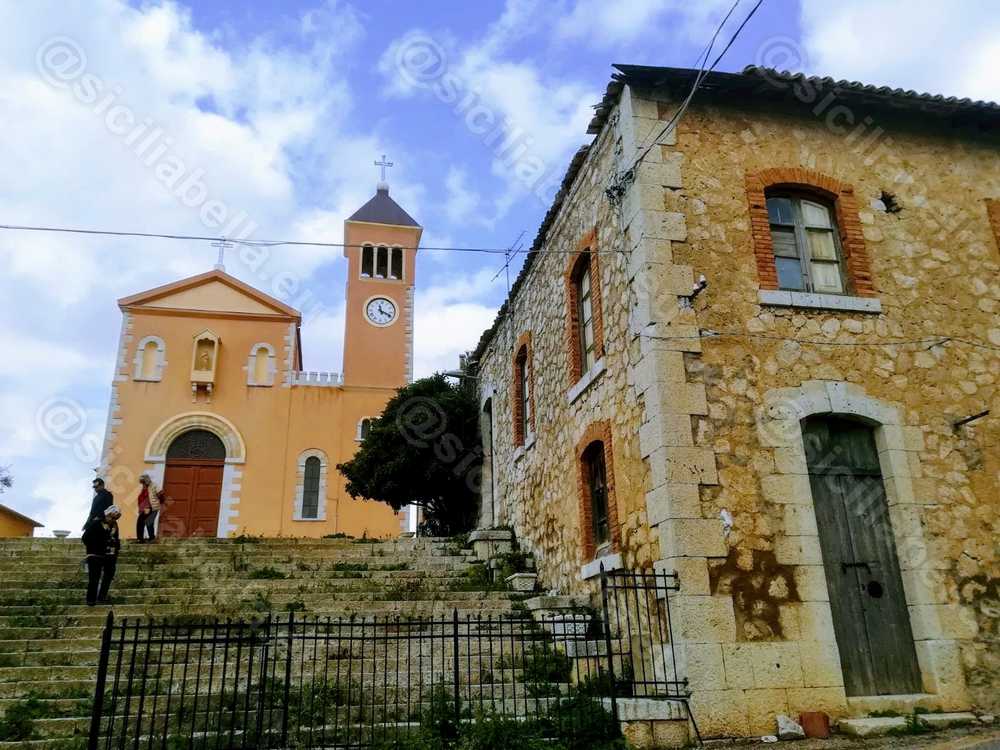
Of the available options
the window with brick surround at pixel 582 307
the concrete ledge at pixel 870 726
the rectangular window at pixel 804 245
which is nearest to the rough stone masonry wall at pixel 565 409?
the window with brick surround at pixel 582 307

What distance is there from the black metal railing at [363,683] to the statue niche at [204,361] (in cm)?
1605

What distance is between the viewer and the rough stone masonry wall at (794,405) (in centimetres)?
682

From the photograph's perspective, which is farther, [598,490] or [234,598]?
[234,598]

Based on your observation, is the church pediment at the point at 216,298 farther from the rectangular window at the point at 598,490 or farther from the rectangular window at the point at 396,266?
the rectangular window at the point at 598,490

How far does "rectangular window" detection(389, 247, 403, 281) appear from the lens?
29562 millimetres

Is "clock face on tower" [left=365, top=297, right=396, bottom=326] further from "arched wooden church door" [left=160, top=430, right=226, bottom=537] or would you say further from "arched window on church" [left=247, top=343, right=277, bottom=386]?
"arched wooden church door" [left=160, top=430, right=226, bottom=537]

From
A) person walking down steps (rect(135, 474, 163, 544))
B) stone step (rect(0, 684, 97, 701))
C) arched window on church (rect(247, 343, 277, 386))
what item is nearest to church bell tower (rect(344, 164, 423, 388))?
arched window on church (rect(247, 343, 277, 386))

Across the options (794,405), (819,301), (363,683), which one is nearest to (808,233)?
(819,301)

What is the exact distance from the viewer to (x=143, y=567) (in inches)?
415

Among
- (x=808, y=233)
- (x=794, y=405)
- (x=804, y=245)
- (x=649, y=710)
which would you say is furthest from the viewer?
(x=808, y=233)

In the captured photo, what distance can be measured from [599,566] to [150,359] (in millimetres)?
19686

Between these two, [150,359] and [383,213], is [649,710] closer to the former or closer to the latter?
[150,359]

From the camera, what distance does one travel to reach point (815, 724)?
21.4 ft

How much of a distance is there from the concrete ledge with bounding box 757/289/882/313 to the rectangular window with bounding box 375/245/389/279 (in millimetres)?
22806
